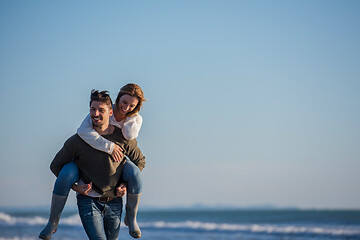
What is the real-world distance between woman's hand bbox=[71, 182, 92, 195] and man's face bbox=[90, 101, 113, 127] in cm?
48

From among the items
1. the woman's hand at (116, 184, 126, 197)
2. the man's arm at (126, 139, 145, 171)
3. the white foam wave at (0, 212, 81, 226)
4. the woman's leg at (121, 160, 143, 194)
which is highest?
the man's arm at (126, 139, 145, 171)

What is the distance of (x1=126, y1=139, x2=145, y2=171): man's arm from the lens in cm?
466

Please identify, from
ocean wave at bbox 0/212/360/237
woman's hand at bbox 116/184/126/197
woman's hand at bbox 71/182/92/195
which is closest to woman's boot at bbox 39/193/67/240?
woman's hand at bbox 71/182/92/195

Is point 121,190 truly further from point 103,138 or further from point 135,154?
point 103,138

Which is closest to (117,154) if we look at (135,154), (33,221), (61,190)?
(135,154)

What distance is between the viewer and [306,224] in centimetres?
2228

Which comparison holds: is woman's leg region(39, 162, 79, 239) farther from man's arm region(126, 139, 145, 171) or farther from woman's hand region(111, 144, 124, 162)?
man's arm region(126, 139, 145, 171)

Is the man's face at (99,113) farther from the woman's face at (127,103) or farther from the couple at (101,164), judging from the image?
the woman's face at (127,103)

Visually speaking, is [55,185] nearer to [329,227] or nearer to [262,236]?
[262,236]

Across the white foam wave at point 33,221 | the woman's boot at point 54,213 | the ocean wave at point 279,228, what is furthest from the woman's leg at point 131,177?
the white foam wave at point 33,221

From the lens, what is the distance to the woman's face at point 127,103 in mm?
4496

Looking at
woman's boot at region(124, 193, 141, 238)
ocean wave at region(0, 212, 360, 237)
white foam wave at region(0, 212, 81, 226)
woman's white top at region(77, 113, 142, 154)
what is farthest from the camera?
white foam wave at region(0, 212, 81, 226)

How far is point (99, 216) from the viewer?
4.59 m

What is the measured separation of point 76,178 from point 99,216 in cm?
37
